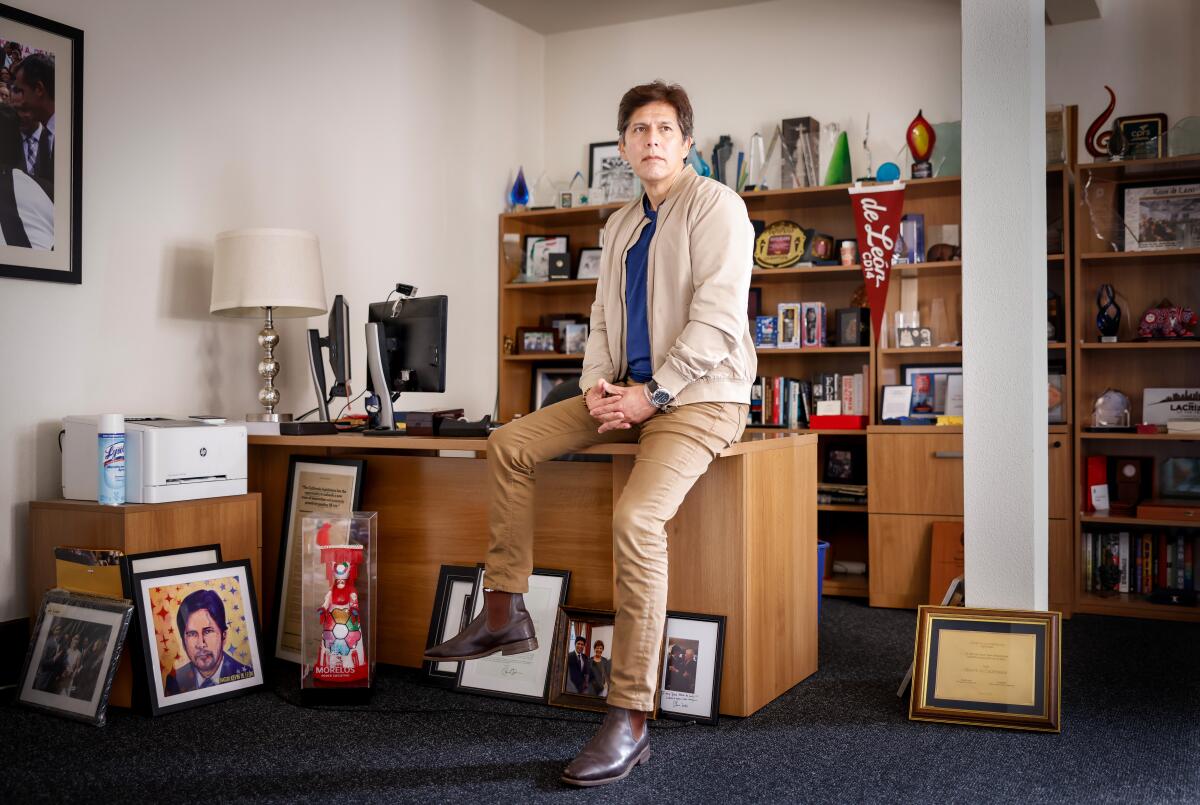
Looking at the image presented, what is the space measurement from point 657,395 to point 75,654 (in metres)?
1.74

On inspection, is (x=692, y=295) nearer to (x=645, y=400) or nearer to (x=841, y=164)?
A: (x=645, y=400)

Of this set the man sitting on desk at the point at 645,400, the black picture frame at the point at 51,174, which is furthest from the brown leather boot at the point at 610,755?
the black picture frame at the point at 51,174

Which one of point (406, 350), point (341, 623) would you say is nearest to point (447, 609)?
point (341, 623)

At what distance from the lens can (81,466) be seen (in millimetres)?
3156

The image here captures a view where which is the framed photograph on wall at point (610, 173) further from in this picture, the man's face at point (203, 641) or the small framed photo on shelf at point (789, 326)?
the man's face at point (203, 641)

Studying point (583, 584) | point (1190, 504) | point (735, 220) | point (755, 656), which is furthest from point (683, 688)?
point (1190, 504)

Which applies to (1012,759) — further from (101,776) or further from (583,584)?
(101,776)

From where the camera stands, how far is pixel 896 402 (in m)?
4.73

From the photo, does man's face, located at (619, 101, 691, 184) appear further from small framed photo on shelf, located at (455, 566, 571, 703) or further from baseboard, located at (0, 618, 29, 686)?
baseboard, located at (0, 618, 29, 686)

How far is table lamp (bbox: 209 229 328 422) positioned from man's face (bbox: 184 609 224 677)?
86 centimetres

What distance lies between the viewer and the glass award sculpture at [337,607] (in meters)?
2.96

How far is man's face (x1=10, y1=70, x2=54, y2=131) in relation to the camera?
326 centimetres

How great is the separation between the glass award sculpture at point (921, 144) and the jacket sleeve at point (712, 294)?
7.79 feet

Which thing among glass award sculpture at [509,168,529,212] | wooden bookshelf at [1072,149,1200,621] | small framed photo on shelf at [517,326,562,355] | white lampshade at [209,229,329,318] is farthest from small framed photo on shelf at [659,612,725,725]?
glass award sculpture at [509,168,529,212]
